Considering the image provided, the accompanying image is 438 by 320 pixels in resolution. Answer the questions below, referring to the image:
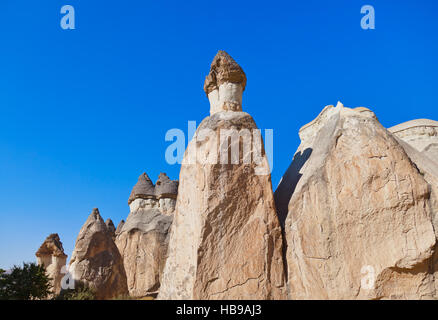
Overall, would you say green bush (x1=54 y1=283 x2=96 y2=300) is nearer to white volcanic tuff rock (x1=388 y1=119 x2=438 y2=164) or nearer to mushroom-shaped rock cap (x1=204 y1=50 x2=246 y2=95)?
mushroom-shaped rock cap (x1=204 y1=50 x2=246 y2=95)

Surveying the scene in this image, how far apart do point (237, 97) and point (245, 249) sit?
174 inches

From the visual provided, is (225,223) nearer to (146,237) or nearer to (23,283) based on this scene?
(23,283)

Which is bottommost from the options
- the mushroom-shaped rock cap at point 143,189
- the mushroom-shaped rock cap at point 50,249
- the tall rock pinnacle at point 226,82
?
the mushroom-shaped rock cap at point 50,249

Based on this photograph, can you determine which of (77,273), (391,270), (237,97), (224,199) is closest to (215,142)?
(224,199)

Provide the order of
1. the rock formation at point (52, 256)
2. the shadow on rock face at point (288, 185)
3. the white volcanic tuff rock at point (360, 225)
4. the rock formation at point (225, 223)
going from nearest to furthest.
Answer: the white volcanic tuff rock at point (360, 225) < the rock formation at point (225, 223) < the shadow on rock face at point (288, 185) < the rock formation at point (52, 256)

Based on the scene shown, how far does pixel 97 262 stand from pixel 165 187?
12.6 m

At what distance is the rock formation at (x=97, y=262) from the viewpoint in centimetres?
1223

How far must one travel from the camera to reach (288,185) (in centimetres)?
929

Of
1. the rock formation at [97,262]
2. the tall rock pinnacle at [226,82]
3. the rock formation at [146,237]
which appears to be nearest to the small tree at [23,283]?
the rock formation at [97,262]

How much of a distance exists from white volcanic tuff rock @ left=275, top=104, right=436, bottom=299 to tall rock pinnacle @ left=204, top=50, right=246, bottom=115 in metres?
3.00

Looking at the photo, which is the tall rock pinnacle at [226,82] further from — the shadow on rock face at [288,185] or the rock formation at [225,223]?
the shadow on rock face at [288,185]

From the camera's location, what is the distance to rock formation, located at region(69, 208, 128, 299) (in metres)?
12.2

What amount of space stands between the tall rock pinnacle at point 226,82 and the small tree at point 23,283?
25.5 ft
